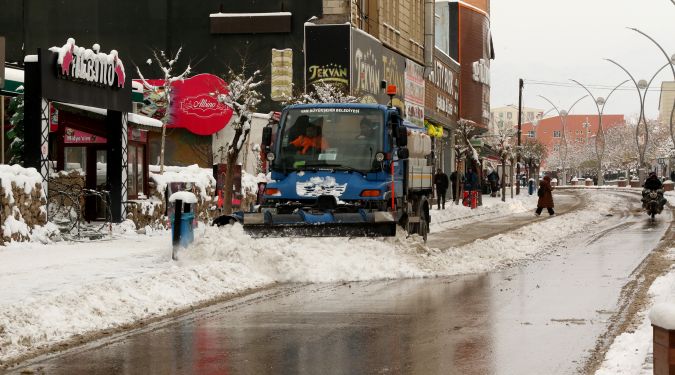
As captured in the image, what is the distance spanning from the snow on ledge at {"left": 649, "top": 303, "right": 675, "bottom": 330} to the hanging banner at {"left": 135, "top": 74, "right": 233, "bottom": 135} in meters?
44.9

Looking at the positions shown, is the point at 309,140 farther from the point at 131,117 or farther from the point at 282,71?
the point at 282,71

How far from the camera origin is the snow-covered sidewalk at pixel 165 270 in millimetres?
11508

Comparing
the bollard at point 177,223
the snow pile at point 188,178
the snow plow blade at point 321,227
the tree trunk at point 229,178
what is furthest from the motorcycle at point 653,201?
the bollard at point 177,223

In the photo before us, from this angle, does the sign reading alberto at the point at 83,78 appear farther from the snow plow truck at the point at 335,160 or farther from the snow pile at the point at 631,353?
the snow pile at the point at 631,353

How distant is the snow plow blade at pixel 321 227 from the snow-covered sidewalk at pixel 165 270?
21 centimetres

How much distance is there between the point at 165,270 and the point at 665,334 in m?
11.0

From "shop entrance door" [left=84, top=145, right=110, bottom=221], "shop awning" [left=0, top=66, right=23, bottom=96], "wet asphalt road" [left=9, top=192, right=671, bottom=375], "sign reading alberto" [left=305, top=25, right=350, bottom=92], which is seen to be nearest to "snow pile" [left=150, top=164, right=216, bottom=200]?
"shop entrance door" [left=84, top=145, right=110, bottom=221]

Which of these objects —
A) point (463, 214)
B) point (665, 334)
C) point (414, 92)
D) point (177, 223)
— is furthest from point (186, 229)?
point (414, 92)

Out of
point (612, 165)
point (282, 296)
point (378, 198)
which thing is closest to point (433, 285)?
point (282, 296)

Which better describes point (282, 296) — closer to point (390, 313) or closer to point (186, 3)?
point (390, 313)

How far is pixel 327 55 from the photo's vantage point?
50.4 metres

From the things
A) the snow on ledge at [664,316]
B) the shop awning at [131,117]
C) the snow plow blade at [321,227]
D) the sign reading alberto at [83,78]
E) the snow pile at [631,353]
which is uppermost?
the sign reading alberto at [83,78]

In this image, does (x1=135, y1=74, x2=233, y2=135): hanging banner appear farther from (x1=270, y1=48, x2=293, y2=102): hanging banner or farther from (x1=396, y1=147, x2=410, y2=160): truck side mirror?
(x1=396, y1=147, x2=410, y2=160): truck side mirror

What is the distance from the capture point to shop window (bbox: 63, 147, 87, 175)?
29.1 m
